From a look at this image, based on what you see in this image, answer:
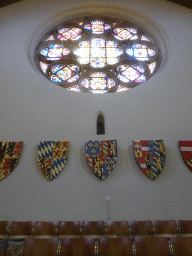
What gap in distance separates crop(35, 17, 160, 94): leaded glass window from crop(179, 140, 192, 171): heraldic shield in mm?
2225

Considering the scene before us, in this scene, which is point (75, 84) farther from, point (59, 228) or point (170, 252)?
point (170, 252)

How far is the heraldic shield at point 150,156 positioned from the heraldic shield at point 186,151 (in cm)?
45

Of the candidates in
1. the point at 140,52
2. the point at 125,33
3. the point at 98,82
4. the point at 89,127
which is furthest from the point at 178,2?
the point at 89,127

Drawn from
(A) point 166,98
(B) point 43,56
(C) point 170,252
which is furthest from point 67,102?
(C) point 170,252

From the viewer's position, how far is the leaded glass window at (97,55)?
5777 millimetres

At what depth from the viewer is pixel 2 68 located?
5387 millimetres

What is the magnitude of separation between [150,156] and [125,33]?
15.5 ft

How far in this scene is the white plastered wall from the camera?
13.0ft

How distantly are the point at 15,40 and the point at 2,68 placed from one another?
1116 millimetres

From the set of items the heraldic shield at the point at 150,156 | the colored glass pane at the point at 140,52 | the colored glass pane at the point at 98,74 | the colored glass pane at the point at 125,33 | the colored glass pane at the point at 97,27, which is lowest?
the heraldic shield at the point at 150,156

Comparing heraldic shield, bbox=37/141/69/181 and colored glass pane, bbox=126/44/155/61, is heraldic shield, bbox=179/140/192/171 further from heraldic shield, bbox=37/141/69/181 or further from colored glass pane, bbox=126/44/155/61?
colored glass pane, bbox=126/44/155/61

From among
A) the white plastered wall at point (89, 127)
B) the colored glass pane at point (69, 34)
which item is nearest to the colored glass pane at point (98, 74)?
the white plastered wall at point (89, 127)

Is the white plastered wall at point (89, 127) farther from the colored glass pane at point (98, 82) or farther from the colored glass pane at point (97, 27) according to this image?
the colored glass pane at point (97, 27)

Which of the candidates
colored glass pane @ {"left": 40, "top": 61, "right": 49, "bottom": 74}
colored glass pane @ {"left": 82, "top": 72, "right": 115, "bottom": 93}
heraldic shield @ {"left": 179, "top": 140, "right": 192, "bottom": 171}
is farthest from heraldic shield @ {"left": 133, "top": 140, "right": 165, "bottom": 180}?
colored glass pane @ {"left": 40, "top": 61, "right": 49, "bottom": 74}
